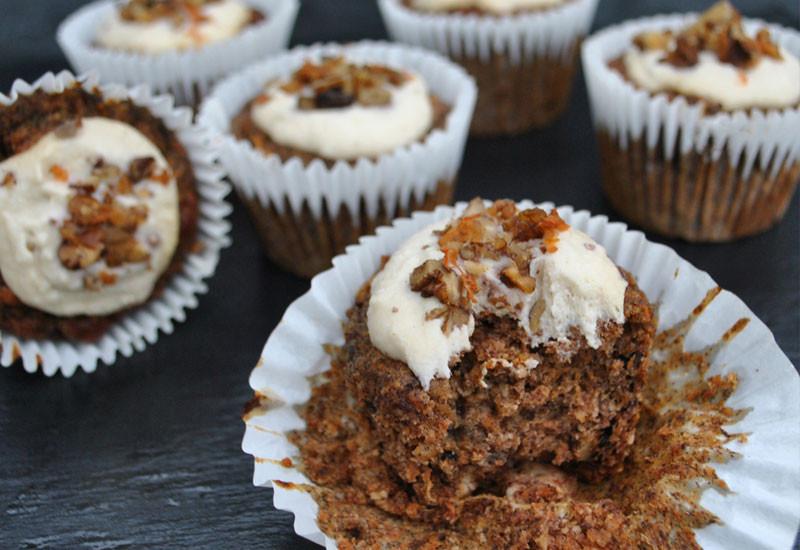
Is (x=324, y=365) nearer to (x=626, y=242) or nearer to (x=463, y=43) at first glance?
(x=626, y=242)

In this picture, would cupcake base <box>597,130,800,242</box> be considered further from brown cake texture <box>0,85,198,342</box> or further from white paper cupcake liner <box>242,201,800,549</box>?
brown cake texture <box>0,85,198,342</box>

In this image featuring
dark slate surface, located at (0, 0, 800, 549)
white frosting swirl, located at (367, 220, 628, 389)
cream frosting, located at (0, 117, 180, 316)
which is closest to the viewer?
white frosting swirl, located at (367, 220, 628, 389)

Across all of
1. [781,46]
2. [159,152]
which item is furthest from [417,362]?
[781,46]

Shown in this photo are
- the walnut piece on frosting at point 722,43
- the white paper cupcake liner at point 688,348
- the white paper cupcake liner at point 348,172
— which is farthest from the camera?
the walnut piece on frosting at point 722,43

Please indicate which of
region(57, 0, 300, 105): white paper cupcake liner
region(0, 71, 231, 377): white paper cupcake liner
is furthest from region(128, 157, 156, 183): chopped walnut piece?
region(57, 0, 300, 105): white paper cupcake liner

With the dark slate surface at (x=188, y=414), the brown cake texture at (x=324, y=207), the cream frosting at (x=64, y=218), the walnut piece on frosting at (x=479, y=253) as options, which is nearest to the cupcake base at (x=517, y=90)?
the dark slate surface at (x=188, y=414)

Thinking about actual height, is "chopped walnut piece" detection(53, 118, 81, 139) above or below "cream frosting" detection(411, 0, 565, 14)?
above

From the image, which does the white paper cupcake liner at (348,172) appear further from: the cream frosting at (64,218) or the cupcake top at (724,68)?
the cupcake top at (724,68)
